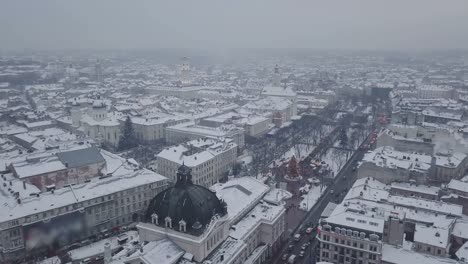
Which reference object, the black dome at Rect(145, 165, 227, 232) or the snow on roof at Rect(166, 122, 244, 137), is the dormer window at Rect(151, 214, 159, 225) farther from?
the snow on roof at Rect(166, 122, 244, 137)

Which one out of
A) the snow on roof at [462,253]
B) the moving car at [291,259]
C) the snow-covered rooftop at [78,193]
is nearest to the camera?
the snow on roof at [462,253]

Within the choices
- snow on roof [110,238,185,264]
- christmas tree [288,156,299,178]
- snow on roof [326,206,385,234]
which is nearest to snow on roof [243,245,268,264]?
snow on roof [326,206,385,234]

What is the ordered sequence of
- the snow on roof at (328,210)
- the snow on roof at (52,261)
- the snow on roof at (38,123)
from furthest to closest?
the snow on roof at (38,123)
the snow on roof at (328,210)
the snow on roof at (52,261)

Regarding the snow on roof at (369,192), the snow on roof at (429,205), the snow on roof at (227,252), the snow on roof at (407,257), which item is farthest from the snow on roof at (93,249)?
the snow on roof at (429,205)

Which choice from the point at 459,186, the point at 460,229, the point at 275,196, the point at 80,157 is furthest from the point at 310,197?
the point at 80,157

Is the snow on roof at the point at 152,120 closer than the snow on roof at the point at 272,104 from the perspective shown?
Yes

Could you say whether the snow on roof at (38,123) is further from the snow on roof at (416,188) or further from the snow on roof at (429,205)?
the snow on roof at (429,205)

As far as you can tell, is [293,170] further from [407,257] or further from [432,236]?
[407,257]

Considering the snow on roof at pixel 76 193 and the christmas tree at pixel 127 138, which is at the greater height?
the snow on roof at pixel 76 193
